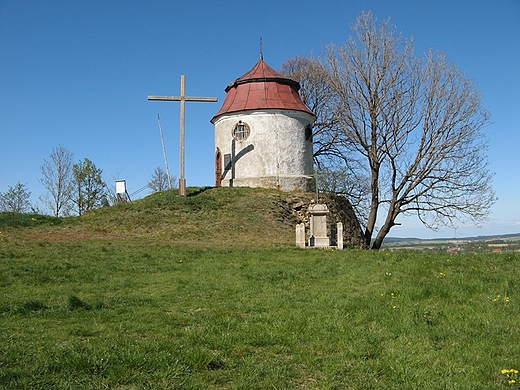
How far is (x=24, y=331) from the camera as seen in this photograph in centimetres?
571

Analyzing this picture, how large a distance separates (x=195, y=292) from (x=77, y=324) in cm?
267

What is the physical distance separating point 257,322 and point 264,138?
19.9 meters

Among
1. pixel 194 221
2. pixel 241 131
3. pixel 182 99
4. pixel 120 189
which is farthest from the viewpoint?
pixel 241 131

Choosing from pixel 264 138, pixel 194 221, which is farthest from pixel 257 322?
pixel 264 138

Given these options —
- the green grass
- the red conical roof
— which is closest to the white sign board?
the red conical roof

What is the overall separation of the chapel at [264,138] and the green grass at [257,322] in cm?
1358

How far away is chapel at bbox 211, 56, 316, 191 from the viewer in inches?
1015

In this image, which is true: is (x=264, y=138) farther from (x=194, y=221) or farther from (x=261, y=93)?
(x=194, y=221)

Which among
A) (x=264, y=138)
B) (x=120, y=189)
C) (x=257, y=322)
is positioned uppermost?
(x=264, y=138)

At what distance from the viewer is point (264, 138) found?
84.6 ft

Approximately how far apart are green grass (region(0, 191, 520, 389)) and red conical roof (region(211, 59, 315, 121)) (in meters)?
15.1

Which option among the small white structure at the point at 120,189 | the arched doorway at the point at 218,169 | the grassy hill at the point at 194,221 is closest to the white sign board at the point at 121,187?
the small white structure at the point at 120,189

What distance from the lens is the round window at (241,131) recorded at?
2611 centimetres

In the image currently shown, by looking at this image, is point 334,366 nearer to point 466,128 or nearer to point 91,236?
point 91,236
